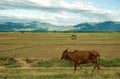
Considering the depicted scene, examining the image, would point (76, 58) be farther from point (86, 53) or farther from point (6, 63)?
point (6, 63)

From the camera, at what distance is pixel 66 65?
30.3 metres

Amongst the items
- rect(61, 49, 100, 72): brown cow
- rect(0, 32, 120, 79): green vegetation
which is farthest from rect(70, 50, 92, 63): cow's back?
rect(0, 32, 120, 79): green vegetation

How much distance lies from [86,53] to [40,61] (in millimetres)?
11825

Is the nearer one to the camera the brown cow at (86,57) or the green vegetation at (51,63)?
the green vegetation at (51,63)

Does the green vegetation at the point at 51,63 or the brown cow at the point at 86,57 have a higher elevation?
the brown cow at the point at 86,57

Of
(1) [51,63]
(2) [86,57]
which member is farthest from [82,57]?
(1) [51,63]

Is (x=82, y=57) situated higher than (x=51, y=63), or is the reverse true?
(x=82, y=57)

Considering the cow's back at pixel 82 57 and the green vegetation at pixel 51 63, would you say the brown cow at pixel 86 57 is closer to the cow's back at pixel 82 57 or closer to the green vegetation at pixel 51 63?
the cow's back at pixel 82 57

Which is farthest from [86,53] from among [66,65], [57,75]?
[66,65]

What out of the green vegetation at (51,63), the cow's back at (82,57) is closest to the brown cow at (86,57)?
the cow's back at (82,57)

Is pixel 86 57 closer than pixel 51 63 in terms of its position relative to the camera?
Yes

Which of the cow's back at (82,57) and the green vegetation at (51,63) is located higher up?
the cow's back at (82,57)

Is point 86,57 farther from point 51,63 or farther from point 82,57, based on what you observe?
point 51,63

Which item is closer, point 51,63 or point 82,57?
point 82,57
